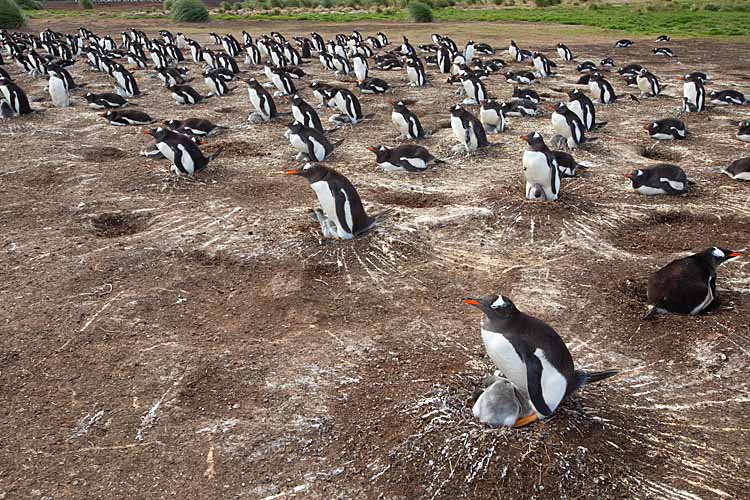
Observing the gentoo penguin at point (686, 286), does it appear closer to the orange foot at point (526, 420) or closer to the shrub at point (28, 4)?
the orange foot at point (526, 420)

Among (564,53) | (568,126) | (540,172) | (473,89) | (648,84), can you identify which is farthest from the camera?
(564,53)

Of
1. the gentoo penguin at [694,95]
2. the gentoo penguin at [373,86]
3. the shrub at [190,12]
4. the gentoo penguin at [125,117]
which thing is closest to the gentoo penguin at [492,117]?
the gentoo penguin at [694,95]

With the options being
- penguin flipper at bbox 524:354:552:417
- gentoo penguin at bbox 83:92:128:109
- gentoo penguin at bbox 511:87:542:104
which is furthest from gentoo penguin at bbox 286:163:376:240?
gentoo penguin at bbox 83:92:128:109

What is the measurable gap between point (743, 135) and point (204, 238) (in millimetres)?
8643

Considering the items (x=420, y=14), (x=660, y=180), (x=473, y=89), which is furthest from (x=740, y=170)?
(x=420, y=14)

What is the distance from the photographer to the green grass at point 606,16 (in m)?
26.5

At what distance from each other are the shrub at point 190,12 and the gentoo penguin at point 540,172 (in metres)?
29.5

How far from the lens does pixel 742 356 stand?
14.4 feet

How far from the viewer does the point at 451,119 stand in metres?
9.73

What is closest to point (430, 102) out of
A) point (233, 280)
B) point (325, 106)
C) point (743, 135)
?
point (325, 106)

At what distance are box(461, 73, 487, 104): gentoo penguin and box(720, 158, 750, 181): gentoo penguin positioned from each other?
567 centimetres

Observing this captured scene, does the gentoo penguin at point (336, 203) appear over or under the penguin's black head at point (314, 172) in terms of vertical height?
under

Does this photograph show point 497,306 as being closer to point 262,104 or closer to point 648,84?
point 262,104

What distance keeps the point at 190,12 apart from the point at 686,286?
32.6 meters
